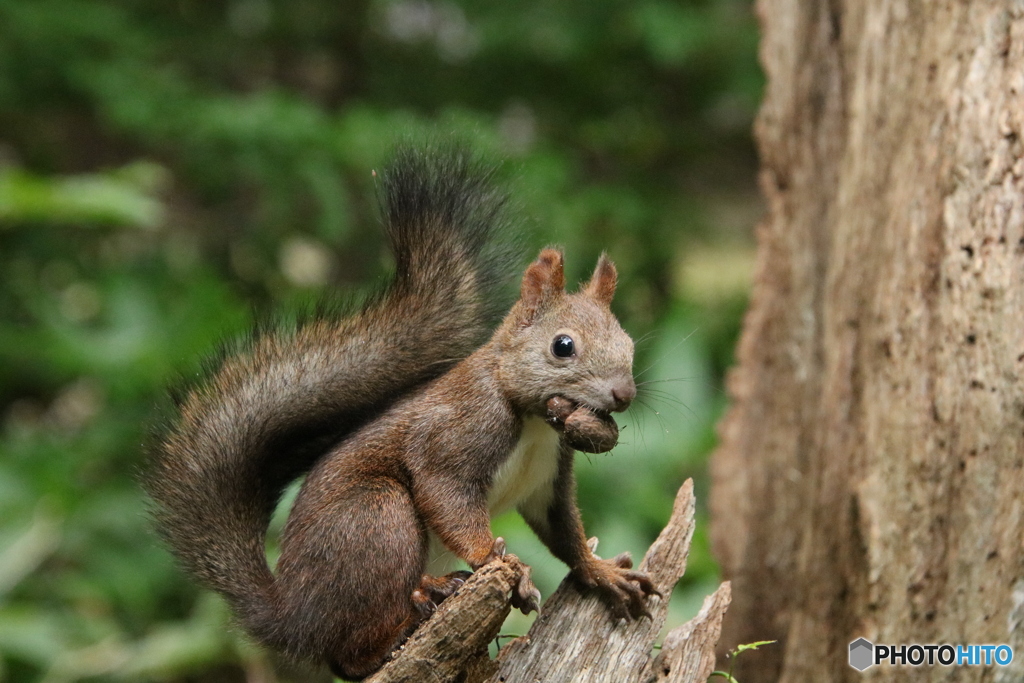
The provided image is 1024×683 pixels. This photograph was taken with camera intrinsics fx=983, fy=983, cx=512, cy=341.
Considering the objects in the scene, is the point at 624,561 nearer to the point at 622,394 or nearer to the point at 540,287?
the point at 622,394

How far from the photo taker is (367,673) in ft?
5.49

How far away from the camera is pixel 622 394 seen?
1629 mm

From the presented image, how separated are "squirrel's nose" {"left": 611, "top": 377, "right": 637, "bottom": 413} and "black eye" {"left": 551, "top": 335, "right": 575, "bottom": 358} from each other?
109 mm

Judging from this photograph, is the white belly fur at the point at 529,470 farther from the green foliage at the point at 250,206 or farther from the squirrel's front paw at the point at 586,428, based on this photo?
the green foliage at the point at 250,206

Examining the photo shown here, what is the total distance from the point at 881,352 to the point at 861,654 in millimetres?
628

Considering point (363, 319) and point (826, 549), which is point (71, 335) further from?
point (826, 549)

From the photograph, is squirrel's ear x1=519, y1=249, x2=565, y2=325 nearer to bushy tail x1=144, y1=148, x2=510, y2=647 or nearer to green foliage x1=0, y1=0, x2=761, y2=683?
bushy tail x1=144, y1=148, x2=510, y2=647

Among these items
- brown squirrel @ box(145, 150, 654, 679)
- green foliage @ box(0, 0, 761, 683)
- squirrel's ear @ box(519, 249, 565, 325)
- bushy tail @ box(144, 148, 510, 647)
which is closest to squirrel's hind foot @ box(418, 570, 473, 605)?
brown squirrel @ box(145, 150, 654, 679)

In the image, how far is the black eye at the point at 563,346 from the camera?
5.61 ft

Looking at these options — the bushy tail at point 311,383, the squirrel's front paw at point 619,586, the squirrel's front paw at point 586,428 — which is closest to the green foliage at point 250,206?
the squirrel's front paw at point 619,586

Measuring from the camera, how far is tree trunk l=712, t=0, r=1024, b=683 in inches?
70.1

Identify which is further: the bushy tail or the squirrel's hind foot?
the bushy tail

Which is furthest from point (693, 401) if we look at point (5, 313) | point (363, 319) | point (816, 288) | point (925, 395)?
point (5, 313)

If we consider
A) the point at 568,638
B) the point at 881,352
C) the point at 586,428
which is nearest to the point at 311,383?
the point at 586,428
